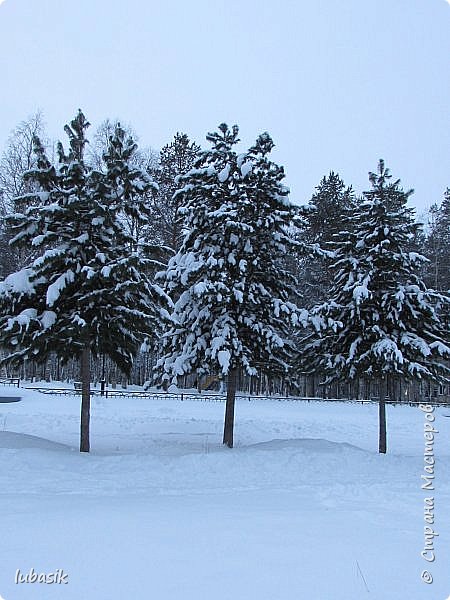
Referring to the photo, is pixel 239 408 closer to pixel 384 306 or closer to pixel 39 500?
pixel 384 306

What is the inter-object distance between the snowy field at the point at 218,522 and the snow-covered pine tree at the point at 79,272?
9.21 feet

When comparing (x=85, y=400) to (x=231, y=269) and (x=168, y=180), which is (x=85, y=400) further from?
(x=168, y=180)

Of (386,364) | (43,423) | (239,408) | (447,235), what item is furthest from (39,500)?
(447,235)

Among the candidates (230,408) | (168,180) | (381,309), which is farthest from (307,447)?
(168,180)

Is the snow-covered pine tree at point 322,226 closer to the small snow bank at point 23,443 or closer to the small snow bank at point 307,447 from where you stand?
the small snow bank at point 307,447

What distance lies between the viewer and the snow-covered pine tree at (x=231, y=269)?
14.6 m

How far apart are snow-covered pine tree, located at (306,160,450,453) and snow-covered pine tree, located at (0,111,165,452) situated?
594 cm

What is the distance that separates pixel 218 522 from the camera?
23.9ft

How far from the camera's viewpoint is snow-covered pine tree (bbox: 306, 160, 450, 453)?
16047 mm

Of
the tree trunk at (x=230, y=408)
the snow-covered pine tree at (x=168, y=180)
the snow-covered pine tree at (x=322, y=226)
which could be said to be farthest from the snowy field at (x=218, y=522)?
the snow-covered pine tree at (x=322, y=226)

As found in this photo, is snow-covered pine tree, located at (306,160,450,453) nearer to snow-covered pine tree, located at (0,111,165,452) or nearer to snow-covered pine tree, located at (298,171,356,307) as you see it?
snow-covered pine tree, located at (0,111,165,452)

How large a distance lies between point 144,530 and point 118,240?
338 inches

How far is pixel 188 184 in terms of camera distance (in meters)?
15.7

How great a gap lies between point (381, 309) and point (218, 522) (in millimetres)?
10912
